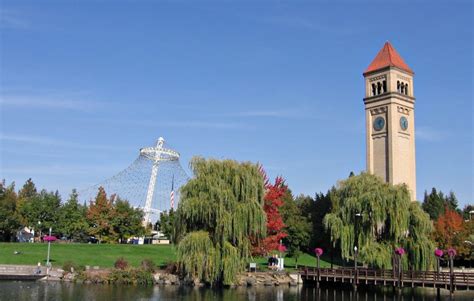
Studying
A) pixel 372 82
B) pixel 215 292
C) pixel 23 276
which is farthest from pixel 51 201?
pixel 372 82

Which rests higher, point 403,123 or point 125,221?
point 403,123

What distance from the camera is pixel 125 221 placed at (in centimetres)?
7362

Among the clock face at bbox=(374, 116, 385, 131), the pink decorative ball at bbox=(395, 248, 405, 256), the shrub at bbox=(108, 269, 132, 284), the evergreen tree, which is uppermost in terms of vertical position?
the clock face at bbox=(374, 116, 385, 131)

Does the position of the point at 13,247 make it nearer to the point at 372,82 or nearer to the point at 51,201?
the point at 51,201

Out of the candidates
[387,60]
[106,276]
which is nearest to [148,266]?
[106,276]

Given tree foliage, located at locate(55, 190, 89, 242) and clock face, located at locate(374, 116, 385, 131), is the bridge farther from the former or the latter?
clock face, located at locate(374, 116, 385, 131)

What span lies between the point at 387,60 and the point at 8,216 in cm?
5444

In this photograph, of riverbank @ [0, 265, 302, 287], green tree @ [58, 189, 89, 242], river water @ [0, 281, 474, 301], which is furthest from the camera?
green tree @ [58, 189, 89, 242]

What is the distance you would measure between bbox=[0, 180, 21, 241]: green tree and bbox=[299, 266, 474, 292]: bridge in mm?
36423

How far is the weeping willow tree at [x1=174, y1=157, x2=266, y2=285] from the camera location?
45281 mm

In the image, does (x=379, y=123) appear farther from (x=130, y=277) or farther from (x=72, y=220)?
(x=130, y=277)

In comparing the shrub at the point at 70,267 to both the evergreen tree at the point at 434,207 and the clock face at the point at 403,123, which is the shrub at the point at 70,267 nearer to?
the clock face at the point at 403,123

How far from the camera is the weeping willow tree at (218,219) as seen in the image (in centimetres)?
4528

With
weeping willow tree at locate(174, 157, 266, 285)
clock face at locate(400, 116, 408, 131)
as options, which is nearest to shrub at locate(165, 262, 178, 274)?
weeping willow tree at locate(174, 157, 266, 285)
